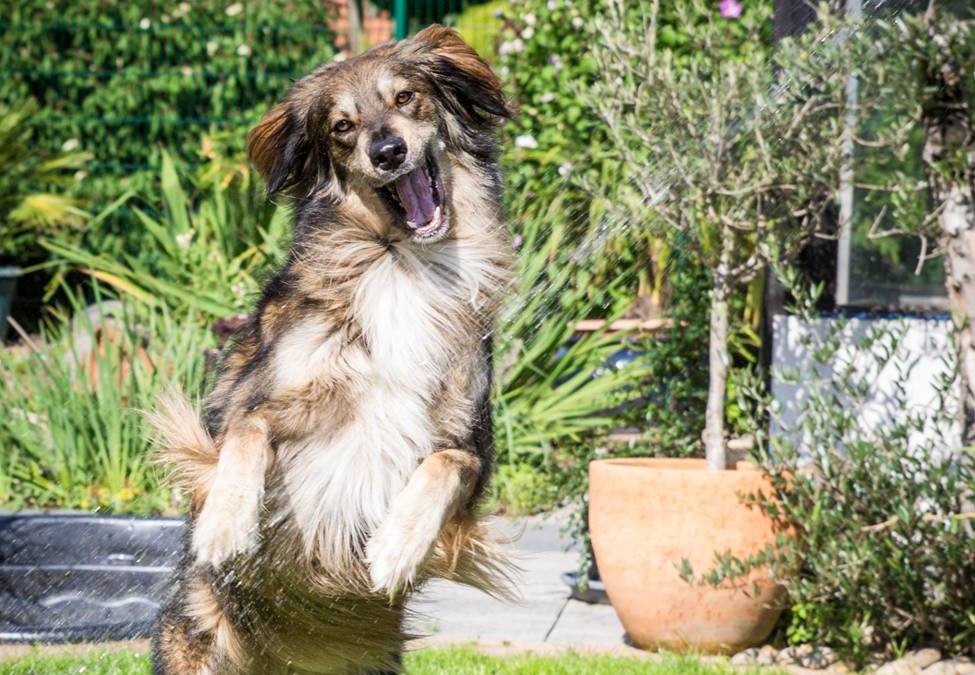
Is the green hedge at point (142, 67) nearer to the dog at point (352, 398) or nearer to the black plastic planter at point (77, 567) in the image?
the black plastic planter at point (77, 567)

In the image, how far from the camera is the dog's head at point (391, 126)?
143 inches

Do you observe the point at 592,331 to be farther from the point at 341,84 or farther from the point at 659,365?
the point at 341,84

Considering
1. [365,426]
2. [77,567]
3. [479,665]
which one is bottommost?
[479,665]

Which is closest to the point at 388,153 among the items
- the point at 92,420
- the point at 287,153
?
the point at 287,153

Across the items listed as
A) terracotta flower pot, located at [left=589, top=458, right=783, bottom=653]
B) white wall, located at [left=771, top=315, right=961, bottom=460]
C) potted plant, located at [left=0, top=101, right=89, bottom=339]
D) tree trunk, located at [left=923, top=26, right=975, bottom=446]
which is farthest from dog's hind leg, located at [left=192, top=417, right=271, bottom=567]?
potted plant, located at [left=0, top=101, right=89, bottom=339]

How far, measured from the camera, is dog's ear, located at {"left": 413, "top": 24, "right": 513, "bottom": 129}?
12.9 feet

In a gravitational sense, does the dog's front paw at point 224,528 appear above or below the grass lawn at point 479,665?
above

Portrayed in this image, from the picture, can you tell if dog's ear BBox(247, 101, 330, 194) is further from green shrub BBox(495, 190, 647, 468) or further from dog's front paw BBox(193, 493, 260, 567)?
green shrub BBox(495, 190, 647, 468)

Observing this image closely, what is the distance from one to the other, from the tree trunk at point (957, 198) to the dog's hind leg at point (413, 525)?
2.05 meters

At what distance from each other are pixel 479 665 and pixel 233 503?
1521mm

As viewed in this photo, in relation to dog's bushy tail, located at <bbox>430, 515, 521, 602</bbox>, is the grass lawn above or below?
below

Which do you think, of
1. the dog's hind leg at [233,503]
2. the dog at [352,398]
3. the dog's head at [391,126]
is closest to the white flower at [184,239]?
the dog's head at [391,126]

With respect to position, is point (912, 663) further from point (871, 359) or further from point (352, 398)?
point (352, 398)

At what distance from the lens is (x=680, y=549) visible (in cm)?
470
